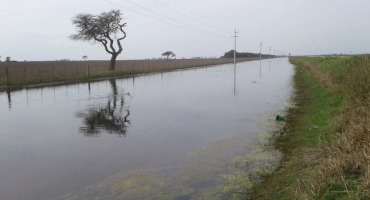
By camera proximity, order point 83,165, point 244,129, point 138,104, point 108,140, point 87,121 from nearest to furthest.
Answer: point 83,165 → point 108,140 → point 244,129 → point 87,121 → point 138,104

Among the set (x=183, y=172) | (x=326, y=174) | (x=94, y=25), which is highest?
(x=94, y=25)

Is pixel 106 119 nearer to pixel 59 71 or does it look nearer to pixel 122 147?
pixel 122 147

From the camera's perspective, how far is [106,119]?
14.3 meters

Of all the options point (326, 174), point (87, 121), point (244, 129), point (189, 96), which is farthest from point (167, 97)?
point (326, 174)

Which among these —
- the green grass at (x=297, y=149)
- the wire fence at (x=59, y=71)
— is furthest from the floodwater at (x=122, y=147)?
the wire fence at (x=59, y=71)

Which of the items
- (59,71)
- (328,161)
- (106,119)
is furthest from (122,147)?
(59,71)

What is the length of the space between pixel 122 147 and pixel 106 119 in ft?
14.3

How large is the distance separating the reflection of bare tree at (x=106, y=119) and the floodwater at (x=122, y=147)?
0.11 ft

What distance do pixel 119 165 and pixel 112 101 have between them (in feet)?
37.1

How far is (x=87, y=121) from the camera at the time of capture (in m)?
14.0

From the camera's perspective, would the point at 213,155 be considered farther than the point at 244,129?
No

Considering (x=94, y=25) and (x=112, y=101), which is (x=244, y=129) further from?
(x=94, y=25)

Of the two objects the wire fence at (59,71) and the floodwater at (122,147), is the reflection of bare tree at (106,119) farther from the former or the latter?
the wire fence at (59,71)

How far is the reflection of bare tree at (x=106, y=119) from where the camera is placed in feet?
40.6
